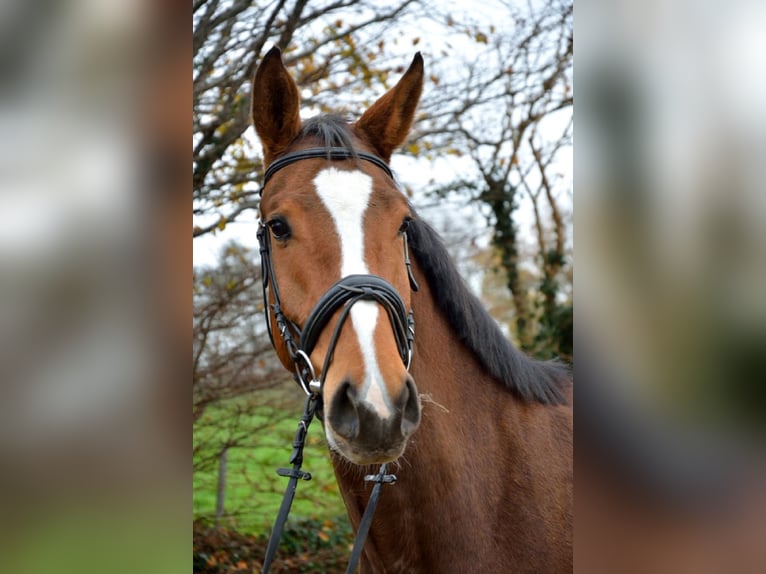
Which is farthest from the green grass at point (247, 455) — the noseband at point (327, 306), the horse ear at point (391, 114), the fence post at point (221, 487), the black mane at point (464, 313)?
the horse ear at point (391, 114)

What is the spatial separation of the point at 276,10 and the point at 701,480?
5.29 meters

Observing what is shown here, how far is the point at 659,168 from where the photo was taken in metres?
0.72

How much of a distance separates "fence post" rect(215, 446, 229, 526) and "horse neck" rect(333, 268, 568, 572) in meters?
3.98

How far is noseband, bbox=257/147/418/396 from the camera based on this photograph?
2081 millimetres

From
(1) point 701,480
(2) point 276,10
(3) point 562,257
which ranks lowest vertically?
(1) point 701,480

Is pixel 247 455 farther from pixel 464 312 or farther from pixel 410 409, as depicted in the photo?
pixel 410 409

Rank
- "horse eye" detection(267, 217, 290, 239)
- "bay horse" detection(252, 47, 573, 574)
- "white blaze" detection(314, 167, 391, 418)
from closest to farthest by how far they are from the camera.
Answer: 1. "white blaze" detection(314, 167, 391, 418)
2. "bay horse" detection(252, 47, 573, 574)
3. "horse eye" detection(267, 217, 290, 239)

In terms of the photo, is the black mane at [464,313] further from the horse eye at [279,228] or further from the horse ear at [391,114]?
the horse eye at [279,228]

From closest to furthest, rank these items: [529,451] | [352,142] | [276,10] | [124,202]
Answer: [124,202] < [352,142] < [529,451] < [276,10]

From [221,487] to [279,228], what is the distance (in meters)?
4.62

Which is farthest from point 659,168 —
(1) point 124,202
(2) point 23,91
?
(2) point 23,91

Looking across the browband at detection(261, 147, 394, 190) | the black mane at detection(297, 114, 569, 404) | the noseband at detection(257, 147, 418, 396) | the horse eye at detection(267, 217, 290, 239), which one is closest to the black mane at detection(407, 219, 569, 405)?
the black mane at detection(297, 114, 569, 404)

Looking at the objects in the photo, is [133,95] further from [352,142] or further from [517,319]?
[517,319]

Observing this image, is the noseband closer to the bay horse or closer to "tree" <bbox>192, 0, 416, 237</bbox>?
the bay horse
